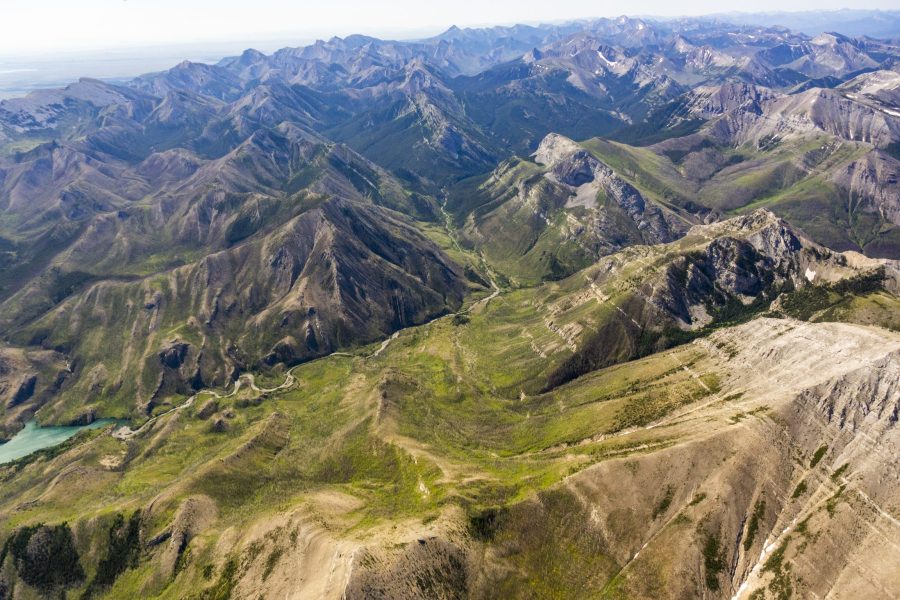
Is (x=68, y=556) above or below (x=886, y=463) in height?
below

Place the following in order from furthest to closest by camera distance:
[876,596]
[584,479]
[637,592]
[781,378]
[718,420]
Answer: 1. [781,378]
2. [718,420]
3. [584,479]
4. [637,592]
5. [876,596]

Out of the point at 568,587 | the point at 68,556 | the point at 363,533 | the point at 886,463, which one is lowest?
the point at 68,556

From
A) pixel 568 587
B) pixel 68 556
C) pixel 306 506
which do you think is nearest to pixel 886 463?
pixel 568 587

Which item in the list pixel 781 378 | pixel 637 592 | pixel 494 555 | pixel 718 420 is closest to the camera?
pixel 637 592

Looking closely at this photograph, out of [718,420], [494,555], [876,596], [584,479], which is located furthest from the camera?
[718,420]

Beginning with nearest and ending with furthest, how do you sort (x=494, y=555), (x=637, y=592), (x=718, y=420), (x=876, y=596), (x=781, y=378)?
(x=876, y=596), (x=637, y=592), (x=494, y=555), (x=718, y=420), (x=781, y=378)

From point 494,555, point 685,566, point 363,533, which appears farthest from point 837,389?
point 363,533

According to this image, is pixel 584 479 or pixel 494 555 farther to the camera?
pixel 584 479

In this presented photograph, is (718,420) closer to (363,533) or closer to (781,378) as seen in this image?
(781,378)

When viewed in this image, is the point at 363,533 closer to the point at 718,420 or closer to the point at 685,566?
the point at 685,566
